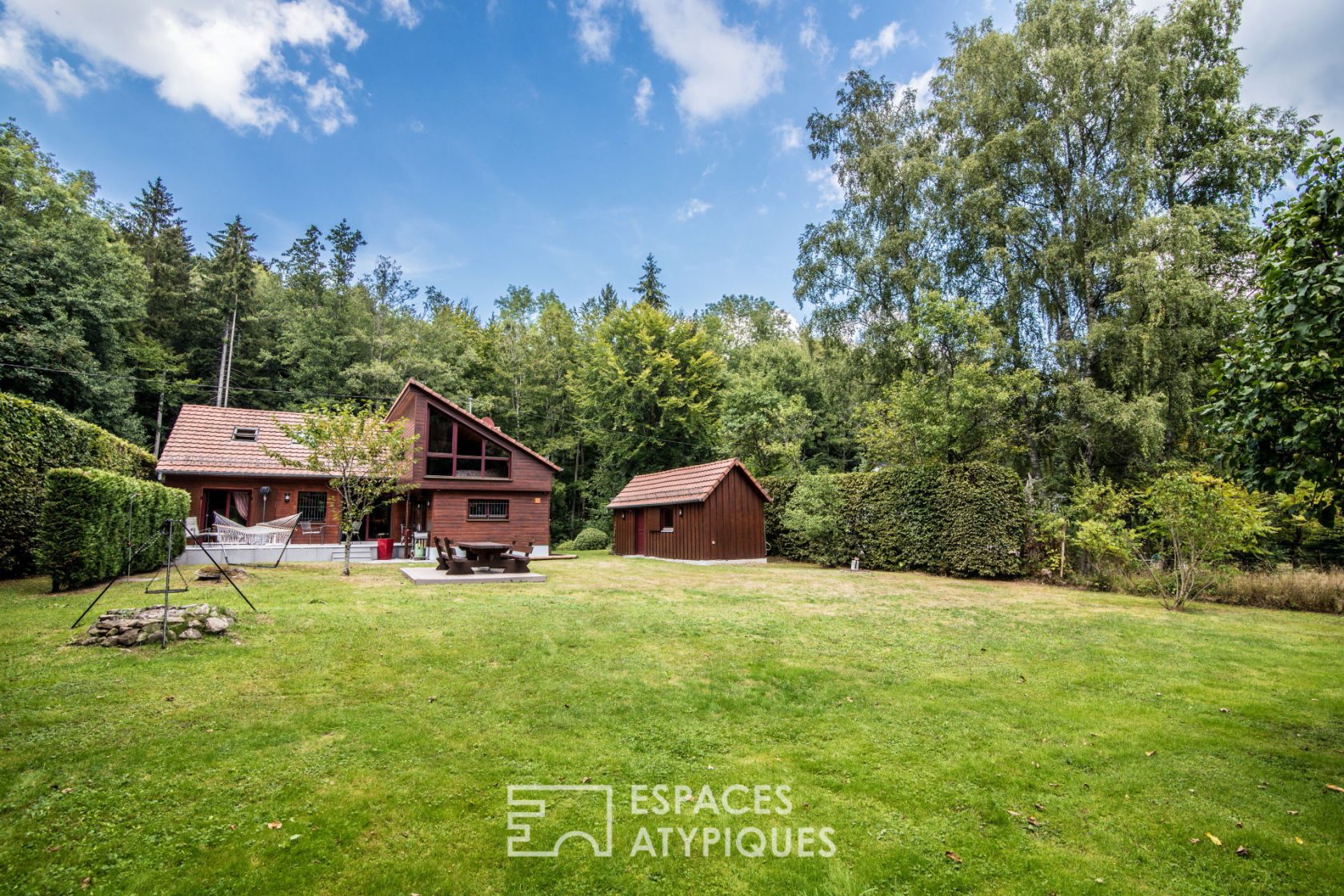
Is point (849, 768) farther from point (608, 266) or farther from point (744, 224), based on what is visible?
point (608, 266)

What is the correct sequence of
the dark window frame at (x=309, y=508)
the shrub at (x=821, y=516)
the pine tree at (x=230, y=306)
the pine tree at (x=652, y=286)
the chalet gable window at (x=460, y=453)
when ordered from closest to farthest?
the shrub at (x=821, y=516) < the dark window frame at (x=309, y=508) < the chalet gable window at (x=460, y=453) < the pine tree at (x=230, y=306) < the pine tree at (x=652, y=286)

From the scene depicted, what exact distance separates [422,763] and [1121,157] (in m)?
23.1

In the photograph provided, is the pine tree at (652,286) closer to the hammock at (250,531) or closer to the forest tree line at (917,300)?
the forest tree line at (917,300)

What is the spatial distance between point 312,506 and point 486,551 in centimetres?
1068

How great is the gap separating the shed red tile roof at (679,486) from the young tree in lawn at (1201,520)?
38.4ft

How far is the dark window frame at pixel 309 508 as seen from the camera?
19.7 m

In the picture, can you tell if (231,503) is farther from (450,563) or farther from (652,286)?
(652,286)

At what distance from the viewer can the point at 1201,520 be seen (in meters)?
10.8

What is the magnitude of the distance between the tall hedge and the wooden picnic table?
689cm

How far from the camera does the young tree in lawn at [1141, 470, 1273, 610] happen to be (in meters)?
10.6

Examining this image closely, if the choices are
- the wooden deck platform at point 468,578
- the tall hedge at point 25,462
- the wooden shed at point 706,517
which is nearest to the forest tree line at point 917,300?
the wooden shed at point 706,517

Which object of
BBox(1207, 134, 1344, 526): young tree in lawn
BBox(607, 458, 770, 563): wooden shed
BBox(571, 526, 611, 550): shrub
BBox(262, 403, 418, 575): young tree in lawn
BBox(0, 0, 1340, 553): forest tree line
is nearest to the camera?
BBox(1207, 134, 1344, 526): young tree in lawn

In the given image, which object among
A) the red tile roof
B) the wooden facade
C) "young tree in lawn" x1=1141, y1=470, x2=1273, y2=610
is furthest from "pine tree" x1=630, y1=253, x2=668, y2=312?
"young tree in lawn" x1=1141, y1=470, x2=1273, y2=610

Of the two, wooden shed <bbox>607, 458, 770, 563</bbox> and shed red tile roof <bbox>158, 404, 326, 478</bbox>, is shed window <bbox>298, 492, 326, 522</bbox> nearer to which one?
shed red tile roof <bbox>158, 404, 326, 478</bbox>
